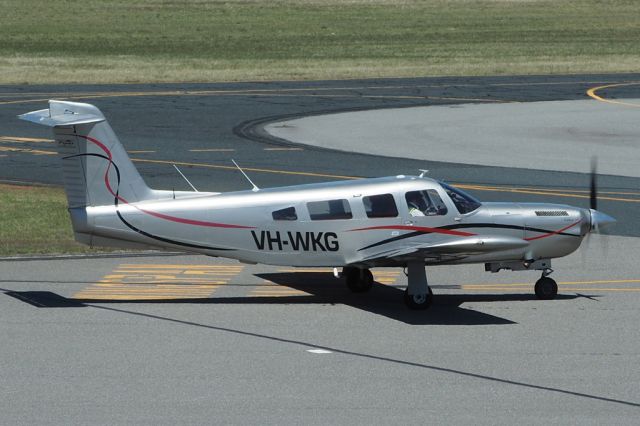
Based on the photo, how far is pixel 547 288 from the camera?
2083cm

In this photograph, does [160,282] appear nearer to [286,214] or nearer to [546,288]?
[286,214]

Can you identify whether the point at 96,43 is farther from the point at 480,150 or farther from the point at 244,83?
the point at 480,150

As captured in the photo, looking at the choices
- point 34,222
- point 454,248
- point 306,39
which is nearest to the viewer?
point 454,248

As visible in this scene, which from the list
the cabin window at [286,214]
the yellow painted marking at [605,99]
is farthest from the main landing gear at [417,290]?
the yellow painted marking at [605,99]

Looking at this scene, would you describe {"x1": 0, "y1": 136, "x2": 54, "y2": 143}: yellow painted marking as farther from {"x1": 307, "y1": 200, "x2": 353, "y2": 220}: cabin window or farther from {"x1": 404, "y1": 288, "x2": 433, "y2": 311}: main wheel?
{"x1": 404, "y1": 288, "x2": 433, "y2": 311}: main wheel

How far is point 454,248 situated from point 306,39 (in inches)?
2509

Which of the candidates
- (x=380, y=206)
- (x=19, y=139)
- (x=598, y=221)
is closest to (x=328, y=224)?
(x=380, y=206)

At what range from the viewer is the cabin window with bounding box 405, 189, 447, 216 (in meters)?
20.2

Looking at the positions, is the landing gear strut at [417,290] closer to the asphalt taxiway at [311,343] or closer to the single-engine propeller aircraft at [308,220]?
the single-engine propeller aircraft at [308,220]

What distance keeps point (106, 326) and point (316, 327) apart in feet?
10.3

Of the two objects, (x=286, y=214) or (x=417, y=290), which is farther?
(x=286, y=214)

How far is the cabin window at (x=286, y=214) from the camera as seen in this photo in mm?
20141

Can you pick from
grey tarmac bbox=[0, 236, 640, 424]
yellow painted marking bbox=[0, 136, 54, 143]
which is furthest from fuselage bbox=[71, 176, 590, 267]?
yellow painted marking bbox=[0, 136, 54, 143]

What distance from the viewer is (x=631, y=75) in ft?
208
